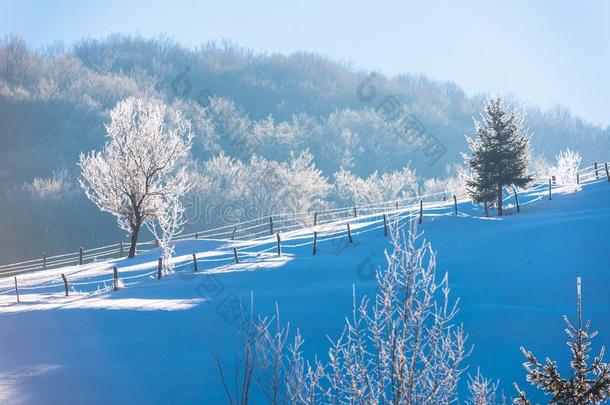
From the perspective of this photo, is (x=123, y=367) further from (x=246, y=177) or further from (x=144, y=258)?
(x=246, y=177)

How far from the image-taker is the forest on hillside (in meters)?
70.9

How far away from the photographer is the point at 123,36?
15712 cm

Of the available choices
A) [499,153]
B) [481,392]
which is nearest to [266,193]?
[499,153]

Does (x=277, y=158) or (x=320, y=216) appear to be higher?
(x=277, y=158)

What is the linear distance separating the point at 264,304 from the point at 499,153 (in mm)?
20460

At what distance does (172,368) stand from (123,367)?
1.23 metres

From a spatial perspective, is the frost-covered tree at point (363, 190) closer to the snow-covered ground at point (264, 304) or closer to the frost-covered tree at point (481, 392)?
the snow-covered ground at point (264, 304)

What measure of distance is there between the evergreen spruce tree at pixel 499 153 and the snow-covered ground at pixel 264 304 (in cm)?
217

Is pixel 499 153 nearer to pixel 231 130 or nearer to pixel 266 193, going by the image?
pixel 266 193

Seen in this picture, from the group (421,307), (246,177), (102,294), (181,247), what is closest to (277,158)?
(246,177)

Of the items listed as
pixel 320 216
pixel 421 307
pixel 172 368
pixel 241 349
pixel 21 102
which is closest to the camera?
pixel 421 307

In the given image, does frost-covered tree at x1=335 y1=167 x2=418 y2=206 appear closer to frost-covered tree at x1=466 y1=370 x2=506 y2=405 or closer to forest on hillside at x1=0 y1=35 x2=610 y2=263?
forest on hillside at x1=0 y1=35 x2=610 y2=263

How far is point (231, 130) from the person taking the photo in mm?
112188

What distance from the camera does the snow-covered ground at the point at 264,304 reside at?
14.8m
